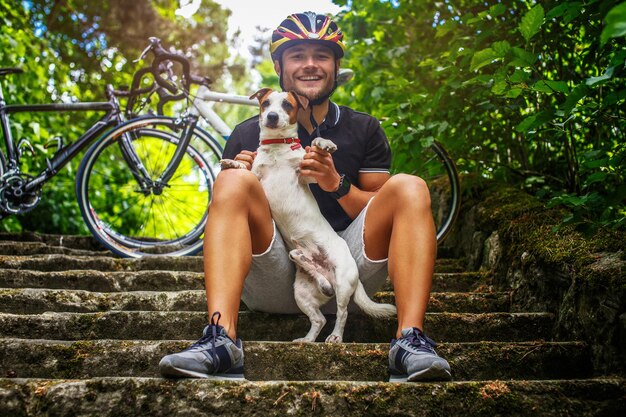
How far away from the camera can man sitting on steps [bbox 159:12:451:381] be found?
190cm

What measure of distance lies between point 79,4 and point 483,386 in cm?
726

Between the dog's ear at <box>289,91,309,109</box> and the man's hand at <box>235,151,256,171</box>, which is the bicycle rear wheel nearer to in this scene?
the dog's ear at <box>289,91,309,109</box>

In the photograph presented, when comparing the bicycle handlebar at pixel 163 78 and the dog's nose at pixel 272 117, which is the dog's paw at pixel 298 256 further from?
the bicycle handlebar at pixel 163 78

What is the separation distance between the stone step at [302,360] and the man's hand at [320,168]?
2.07 feet

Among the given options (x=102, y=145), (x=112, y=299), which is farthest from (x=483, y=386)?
(x=102, y=145)

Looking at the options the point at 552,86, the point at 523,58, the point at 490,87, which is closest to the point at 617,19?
the point at 552,86

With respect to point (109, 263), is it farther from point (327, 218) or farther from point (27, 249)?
point (327, 218)

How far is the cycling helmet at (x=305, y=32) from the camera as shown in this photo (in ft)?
A: 8.59

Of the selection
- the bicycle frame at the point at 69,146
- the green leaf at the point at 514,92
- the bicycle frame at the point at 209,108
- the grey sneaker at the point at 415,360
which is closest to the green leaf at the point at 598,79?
the green leaf at the point at 514,92

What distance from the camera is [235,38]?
1243cm

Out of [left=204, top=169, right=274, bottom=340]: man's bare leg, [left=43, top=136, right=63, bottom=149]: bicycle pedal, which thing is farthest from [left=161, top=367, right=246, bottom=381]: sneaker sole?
[left=43, top=136, right=63, bottom=149]: bicycle pedal

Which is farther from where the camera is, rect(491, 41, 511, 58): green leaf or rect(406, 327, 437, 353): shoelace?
rect(491, 41, 511, 58): green leaf

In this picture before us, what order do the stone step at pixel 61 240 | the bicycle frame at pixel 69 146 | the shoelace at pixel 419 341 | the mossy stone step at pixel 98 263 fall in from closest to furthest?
the shoelace at pixel 419 341 → the mossy stone step at pixel 98 263 → the bicycle frame at pixel 69 146 → the stone step at pixel 61 240

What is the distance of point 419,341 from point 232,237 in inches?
28.2
